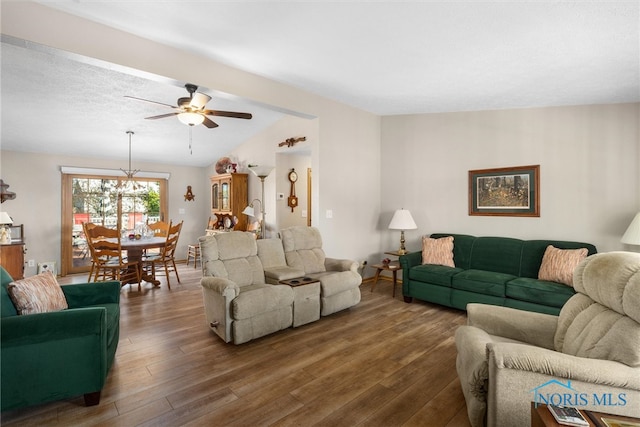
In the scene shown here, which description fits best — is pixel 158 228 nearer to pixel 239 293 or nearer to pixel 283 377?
pixel 239 293

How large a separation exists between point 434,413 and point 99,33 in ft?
12.6

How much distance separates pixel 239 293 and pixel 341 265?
149 cm

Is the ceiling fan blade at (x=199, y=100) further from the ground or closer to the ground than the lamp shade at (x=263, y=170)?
further from the ground

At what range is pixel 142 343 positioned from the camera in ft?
9.71

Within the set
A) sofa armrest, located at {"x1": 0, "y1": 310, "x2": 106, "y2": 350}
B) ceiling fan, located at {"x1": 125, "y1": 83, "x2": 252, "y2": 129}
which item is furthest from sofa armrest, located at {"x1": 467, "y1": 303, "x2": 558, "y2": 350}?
ceiling fan, located at {"x1": 125, "y1": 83, "x2": 252, "y2": 129}

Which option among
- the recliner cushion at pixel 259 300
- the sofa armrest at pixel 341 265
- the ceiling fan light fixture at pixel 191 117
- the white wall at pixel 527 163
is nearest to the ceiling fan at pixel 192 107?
the ceiling fan light fixture at pixel 191 117

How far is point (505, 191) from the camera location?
4.27 m

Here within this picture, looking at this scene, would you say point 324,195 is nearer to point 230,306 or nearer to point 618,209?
point 230,306

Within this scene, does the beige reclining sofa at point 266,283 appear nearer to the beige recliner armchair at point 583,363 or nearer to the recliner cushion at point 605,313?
A: the beige recliner armchair at point 583,363

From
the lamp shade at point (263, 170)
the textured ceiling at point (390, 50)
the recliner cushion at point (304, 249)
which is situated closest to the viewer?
the textured ceiling at point (390, 50)

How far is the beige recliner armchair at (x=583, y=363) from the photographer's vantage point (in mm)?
1428

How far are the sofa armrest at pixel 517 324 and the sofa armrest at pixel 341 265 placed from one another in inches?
72.9

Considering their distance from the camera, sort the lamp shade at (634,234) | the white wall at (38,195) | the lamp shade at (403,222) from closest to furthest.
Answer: the lamp shade at (634,234), the lamp shade at (403,222), the white wall at (38,195)

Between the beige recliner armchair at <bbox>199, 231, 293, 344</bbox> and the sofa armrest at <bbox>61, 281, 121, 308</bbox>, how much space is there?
75 centimetres
